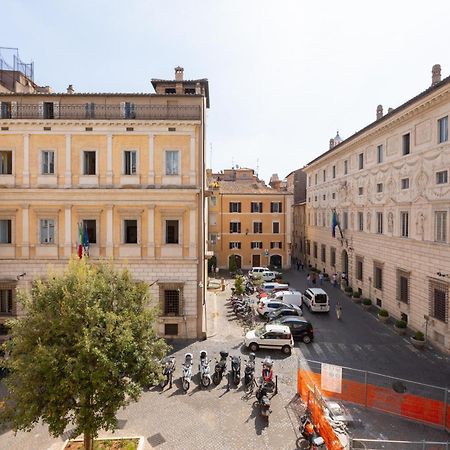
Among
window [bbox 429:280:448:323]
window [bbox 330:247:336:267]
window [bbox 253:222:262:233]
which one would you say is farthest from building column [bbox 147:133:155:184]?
window [bbox 253:222:262:233]

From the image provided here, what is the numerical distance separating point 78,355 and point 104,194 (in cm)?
1337

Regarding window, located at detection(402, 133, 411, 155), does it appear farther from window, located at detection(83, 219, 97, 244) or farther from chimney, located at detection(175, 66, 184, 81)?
window, located at detection(83, 219, 97, 244)

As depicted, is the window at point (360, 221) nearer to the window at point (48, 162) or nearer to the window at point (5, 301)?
the window at point (48, 162)

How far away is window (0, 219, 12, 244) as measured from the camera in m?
21.2

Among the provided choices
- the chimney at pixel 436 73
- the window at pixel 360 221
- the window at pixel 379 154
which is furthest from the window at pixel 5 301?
the chimney at pixel 436 73

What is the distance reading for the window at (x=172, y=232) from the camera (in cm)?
2144

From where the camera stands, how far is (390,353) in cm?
2019

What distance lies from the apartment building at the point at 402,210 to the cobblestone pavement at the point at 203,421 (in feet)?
35.7

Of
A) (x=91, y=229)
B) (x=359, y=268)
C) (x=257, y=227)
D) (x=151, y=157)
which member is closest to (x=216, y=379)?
(x=91, y=229)

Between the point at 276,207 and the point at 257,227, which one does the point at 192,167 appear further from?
the point at 276,207

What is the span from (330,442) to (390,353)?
11053 millimetres

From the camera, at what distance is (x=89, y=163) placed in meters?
21.4

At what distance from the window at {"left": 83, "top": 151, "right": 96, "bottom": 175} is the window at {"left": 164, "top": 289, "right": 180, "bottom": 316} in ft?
28.1

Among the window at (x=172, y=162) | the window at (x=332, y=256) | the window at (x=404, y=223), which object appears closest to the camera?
the window at (x=172, y=162)
